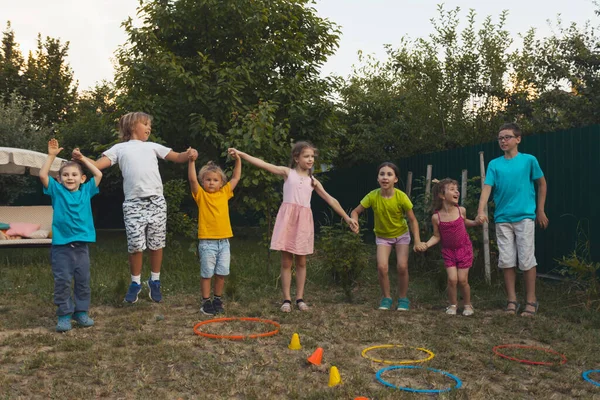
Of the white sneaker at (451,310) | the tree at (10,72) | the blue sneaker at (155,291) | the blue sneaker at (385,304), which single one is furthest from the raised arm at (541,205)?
the tree at (10,72)

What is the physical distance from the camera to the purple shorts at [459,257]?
5.59 metres

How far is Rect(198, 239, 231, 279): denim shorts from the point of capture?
542 cm

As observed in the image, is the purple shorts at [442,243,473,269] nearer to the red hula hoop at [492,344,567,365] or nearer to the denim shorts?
the red hula hoop at [492,344,567,365]

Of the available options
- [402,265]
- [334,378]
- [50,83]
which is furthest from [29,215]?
[50,83]

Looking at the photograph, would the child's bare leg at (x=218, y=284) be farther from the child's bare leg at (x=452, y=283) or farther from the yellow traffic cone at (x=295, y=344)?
the child's bare leg at (x=452, y=283)

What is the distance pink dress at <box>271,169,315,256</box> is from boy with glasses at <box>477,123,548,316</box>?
1.67 meters

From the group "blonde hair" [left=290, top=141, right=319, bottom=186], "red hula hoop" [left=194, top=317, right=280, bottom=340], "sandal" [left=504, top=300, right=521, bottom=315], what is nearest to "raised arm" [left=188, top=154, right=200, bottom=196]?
"blonde hair" [left=290, top=141, right=319, bottom=186]

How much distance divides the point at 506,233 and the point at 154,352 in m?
3.60

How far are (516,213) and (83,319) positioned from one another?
13.4ft

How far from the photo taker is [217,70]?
12.0 m

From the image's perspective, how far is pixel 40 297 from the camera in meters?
6.15

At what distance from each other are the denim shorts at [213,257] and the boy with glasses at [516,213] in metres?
2.47

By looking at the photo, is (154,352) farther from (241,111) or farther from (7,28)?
(7,28)

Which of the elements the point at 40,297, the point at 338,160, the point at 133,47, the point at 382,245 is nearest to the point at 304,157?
the point at 382,245
